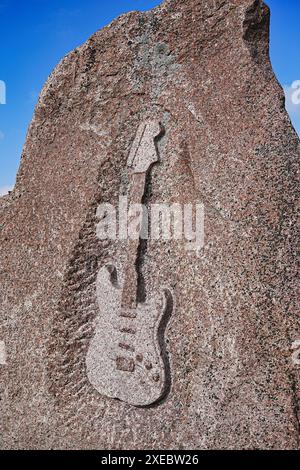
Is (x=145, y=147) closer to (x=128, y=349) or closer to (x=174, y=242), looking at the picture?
(x=174, y=242)

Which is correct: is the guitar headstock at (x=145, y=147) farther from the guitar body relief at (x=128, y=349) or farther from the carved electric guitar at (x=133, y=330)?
the guitar body relief at (x=128, y=349)

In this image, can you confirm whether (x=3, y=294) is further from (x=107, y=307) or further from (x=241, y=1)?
(x=241, y=1)

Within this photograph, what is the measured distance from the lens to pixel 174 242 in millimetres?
2535

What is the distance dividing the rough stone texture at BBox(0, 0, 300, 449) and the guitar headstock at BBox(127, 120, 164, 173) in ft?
0.13

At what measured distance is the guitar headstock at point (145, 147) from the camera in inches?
104

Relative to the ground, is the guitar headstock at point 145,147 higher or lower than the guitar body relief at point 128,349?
higher

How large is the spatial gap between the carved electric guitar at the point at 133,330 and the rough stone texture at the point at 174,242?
5 cm

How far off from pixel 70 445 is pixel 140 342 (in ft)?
2.00

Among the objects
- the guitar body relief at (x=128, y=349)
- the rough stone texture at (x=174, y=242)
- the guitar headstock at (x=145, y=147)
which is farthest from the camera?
the guitar headstock at (x=145, y=147)

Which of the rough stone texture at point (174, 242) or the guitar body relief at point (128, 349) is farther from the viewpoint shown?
the guitar body relief at point (128, 349)

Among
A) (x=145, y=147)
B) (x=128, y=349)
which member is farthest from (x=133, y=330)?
(x=145, y=147)

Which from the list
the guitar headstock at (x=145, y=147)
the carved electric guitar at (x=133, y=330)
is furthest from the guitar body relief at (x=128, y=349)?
the guitar headstock at (x=145, y=147)

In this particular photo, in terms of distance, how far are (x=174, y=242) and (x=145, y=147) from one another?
47 centimetres
